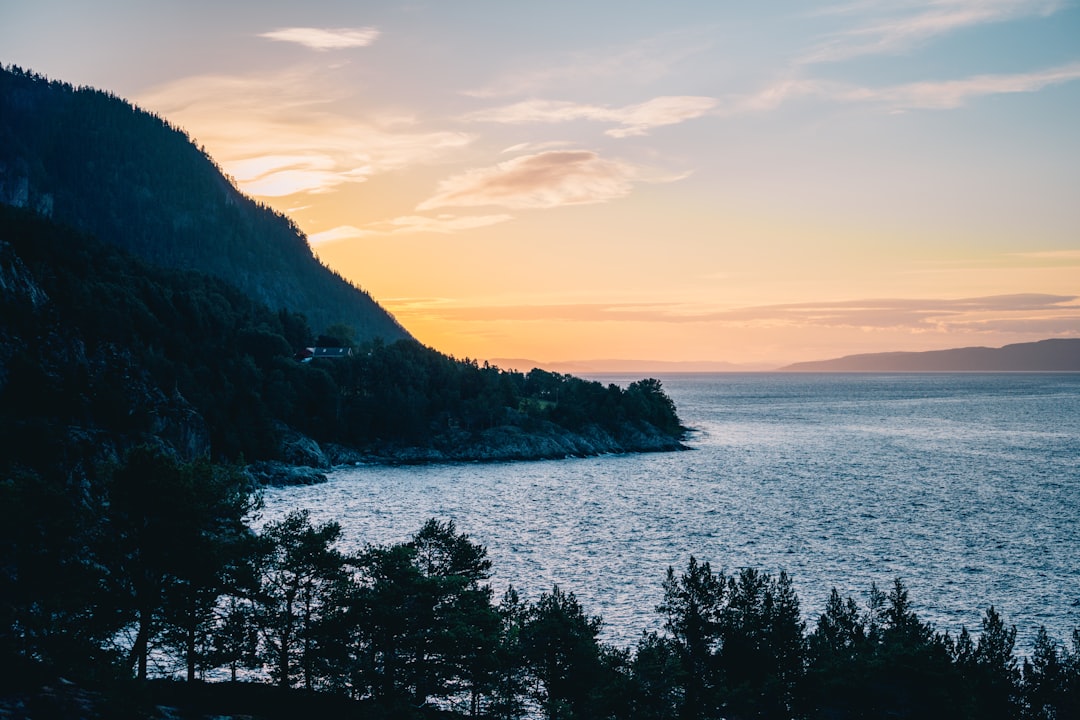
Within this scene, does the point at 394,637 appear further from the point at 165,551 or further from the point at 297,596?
the point at 165,551

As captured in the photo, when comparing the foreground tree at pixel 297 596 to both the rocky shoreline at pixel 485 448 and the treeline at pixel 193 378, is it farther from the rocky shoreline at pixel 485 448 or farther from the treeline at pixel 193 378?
the rocky shoreline at pixel 485 448

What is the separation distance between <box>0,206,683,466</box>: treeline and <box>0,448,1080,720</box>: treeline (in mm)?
37306

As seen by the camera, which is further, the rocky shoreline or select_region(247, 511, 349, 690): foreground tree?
the rocky shoreline

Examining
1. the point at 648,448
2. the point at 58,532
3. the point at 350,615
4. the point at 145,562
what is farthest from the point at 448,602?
the point at 648,448

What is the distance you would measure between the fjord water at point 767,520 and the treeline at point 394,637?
14512 millimetres

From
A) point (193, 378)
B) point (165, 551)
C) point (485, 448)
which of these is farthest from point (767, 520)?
point (193, 378)

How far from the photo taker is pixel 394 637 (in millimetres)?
36156

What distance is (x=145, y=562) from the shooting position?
37.1 metres

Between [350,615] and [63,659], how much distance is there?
1157 centimetres

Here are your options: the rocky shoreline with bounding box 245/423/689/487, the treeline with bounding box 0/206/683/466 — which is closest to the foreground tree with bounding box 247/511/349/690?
the treeline with bounding box 0/206/683/466

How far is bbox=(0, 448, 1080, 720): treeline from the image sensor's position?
33.4 meters

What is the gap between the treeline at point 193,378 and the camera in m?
91.5

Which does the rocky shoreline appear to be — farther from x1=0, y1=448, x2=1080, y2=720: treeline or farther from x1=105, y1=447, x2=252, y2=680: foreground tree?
x1=0, y1=448, x2=1080, y2=720: treeline

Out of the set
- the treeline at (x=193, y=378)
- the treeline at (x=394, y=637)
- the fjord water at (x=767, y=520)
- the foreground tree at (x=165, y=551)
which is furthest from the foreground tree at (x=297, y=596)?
the treeline at (x=193, y=378)
